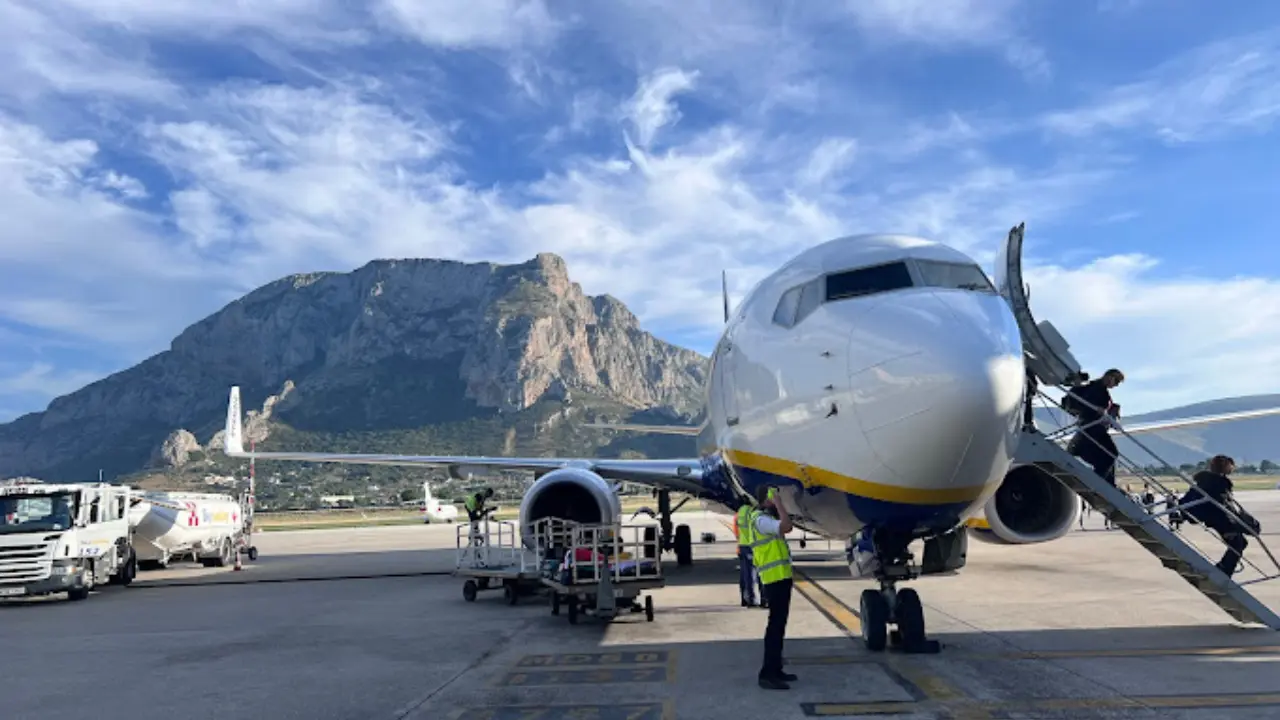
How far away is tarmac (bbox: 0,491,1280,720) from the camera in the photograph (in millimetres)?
6445

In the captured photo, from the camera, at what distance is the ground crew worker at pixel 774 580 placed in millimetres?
6879

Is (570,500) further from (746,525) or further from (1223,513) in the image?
(1223,513)

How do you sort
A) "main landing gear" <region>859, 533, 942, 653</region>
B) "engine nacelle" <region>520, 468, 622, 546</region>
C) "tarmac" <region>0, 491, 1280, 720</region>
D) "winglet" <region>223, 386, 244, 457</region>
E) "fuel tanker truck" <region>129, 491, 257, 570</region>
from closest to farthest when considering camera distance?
"tarmac" <region>0, 491, 1280, 720</region> → "main landing gear" <region>859, 533, 942, 653</region> → "engine nacelle" <region>520, 468, 622, 546</region> → "winglet" <region>223, 386, 244, 457</region> → "fuel tanker truck" <region>129, 491, 257, 570</region>

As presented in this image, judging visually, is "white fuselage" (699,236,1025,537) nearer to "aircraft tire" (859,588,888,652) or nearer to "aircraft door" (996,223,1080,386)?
"aircraft tire" (859,588,888,652)

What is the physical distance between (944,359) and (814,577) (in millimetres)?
10489

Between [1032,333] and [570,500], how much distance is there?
24.5 ft

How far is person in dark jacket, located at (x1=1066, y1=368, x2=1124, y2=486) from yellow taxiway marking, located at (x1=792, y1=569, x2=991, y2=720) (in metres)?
3.21

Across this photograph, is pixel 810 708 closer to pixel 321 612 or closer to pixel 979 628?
pixel 979 628

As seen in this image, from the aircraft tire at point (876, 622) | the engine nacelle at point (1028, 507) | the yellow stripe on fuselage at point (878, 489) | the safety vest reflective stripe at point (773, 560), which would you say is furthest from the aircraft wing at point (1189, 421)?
the safety vest reflective stripe at point (773, 560)

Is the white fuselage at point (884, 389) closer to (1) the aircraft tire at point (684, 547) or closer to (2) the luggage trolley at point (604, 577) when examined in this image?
(2) the luggage trolley at point (604, 577)

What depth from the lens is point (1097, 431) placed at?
9.99 meters

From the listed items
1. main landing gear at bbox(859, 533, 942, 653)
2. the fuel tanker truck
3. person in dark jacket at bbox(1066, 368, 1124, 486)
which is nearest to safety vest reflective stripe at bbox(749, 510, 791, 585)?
main landing gear at bbox(859, 533, 942, 653)

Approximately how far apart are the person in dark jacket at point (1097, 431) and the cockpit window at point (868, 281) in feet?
12.3

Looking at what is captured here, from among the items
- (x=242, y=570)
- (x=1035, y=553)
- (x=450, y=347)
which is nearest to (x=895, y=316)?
(x=1035, y=553)
